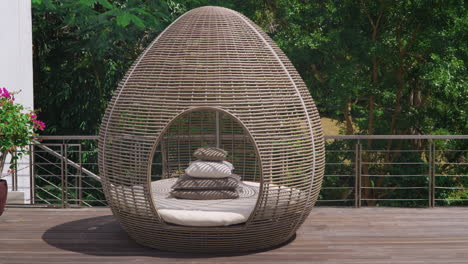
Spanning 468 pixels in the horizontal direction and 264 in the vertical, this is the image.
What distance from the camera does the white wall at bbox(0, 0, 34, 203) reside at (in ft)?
25.7

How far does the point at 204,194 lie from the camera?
5.31m

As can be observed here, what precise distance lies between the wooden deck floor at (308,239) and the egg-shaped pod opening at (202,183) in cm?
32

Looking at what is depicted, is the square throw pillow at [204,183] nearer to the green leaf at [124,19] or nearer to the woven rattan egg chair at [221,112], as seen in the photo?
the woven rattan egg chair at [221,112]

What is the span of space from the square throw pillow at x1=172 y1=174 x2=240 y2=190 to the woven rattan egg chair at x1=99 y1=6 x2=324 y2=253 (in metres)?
0.48

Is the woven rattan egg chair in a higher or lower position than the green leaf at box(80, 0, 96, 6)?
lower

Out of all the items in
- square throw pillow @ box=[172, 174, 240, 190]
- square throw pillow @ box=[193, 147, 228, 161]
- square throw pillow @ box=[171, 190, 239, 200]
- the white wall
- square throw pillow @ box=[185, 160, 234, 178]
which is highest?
the white wall

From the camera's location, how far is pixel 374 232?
17.8 feet

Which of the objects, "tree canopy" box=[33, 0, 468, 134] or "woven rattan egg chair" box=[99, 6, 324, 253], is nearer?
"woven rattan egg chair" box=[99, 6, 324, 253]

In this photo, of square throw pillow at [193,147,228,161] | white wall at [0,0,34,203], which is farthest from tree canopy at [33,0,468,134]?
square throw pillow at [193,147,228,161]

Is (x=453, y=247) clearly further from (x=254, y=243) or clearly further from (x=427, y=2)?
(x=427, y=2)

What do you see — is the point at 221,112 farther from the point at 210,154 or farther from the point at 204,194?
the point at 210,154

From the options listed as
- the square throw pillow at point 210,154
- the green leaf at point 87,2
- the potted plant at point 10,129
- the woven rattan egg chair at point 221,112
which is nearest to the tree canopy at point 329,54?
the green leaf at point 87,2

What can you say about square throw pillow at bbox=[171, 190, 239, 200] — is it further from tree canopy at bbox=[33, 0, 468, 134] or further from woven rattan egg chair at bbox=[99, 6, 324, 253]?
tree canopy at bbox=[33, 0, 468, 134]

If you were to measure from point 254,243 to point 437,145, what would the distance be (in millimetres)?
5722
